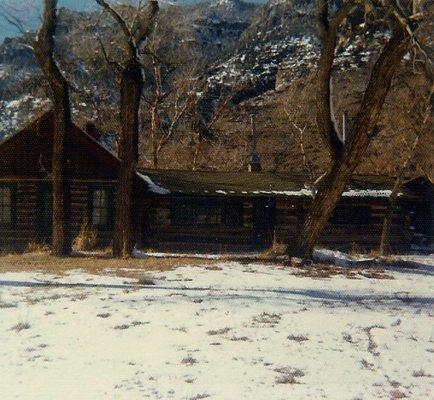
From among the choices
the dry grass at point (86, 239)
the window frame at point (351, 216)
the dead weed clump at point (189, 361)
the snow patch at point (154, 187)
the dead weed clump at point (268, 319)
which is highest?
the snow patch at point (154, 187)

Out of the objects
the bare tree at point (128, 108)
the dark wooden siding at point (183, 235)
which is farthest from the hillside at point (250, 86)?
the dark wooden siding at point (183, 235)

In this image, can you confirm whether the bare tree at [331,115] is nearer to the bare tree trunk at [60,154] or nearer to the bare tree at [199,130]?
the bare tree trunk at [60,154]

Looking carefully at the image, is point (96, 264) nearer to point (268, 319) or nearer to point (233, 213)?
point (268, 319)

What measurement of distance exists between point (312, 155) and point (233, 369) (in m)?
41.8

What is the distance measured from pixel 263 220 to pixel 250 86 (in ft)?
118

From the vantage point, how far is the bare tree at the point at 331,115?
13609 millimetres

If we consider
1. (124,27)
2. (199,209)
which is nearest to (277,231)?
(199,209)

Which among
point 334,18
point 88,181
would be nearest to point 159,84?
point 88,181

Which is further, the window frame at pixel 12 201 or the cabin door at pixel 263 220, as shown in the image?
the cabin door at pixel 263 220

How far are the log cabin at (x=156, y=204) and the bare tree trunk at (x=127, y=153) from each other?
4.90 metres

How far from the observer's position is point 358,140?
1430 cm

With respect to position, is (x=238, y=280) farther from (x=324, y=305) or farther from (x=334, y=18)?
(x=334, y=18)

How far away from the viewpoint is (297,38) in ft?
325

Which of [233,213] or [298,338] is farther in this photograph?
[233,213]
